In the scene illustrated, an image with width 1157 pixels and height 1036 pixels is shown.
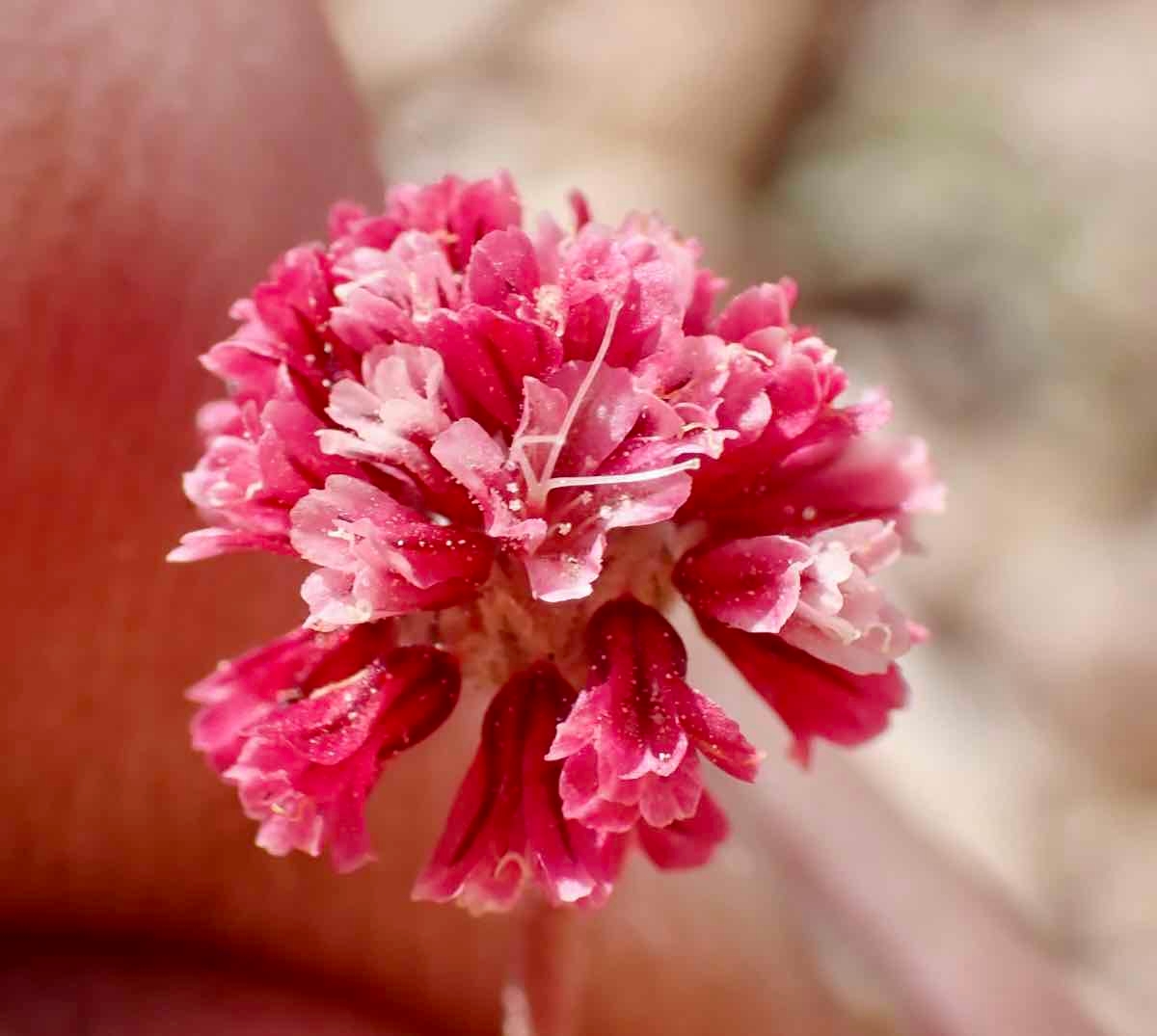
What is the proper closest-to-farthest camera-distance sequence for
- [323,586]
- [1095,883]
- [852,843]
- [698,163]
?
[323,586]
[852,843]
[1095,883]
[698,163]

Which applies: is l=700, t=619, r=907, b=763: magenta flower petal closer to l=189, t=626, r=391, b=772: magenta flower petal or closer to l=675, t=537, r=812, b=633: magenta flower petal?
l=675, t=537, r=812, b=633: magenta flower petal

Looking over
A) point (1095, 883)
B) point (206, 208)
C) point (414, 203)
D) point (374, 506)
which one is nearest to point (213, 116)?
point (206, 208)

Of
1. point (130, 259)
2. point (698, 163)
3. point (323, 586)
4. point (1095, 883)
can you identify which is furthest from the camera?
point (698, 163)

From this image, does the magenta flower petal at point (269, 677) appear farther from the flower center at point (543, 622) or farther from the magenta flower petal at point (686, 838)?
the magenta flower petal at point (686, 838)

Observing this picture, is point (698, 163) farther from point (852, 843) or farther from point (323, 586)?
point (323, 586)

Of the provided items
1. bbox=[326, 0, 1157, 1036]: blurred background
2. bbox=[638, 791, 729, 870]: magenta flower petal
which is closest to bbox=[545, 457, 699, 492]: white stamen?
bbox=[638, 791, 729, 870]: magenta flower petal

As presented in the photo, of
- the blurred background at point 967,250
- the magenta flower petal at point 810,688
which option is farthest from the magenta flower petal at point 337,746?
the blurred background at point 967,250

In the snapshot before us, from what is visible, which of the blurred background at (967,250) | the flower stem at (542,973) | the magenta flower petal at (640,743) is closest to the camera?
the magenta flower petal at (640,743)
